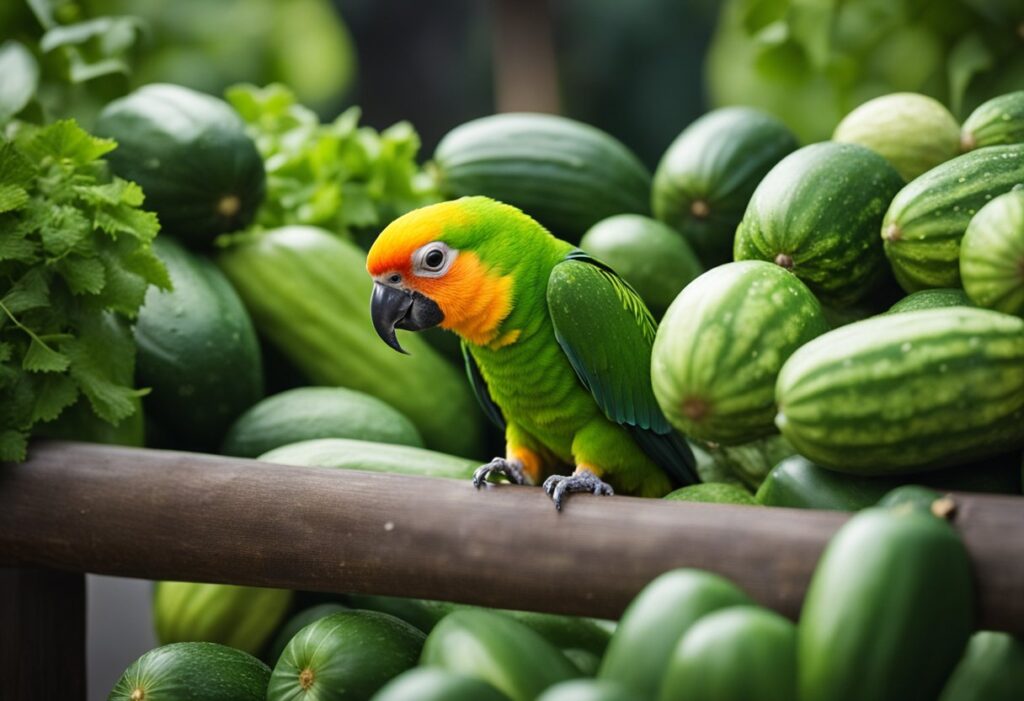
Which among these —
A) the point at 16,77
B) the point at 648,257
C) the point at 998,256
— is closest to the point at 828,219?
the point at 998,256

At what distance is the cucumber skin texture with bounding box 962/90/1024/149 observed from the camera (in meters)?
1.26

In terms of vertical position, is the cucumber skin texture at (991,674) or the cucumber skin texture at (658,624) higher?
the cucumber skin texture at (658,624)

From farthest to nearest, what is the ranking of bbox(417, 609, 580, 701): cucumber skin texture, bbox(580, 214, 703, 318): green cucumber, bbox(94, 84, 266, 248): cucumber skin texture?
bbox(94, 84, 266, 248): cucumber skin texture → bbox(580, 214, 703, 318): green cucumber → bbox(417, 609, 580, 701): cucumber skin texture

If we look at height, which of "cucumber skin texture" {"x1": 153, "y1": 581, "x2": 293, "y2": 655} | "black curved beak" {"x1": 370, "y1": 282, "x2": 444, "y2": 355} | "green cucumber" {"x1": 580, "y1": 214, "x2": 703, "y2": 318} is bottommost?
"cucumber skin texture" {"x1": 153, "y1": 581, "x2": 293, "y2": 655}

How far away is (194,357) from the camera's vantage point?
63.9 inches

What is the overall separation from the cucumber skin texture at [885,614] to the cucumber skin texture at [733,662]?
0.03 metres

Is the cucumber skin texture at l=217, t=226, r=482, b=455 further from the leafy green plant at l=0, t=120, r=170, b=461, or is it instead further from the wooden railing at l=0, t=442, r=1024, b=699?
the wooden railing at l=0, t=442, r=1024, b=699

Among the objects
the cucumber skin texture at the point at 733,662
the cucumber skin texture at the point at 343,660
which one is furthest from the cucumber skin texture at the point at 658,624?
the cucumber skin texture at the point at 343,660

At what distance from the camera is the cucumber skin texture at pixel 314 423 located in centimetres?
160

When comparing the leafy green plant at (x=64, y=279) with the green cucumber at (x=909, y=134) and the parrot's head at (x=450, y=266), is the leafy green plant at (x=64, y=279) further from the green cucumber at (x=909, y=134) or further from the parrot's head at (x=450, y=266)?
the green cucumber at (x=909, y=134)

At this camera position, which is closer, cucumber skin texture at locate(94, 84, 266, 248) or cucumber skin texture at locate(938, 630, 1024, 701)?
cucumber skin texture at locate(938, 630, 1024, 701)

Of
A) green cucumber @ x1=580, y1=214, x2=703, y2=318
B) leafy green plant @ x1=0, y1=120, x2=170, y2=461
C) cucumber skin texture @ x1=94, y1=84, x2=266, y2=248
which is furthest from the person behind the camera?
cucumber skin texture @ x1=94, y1=84, x2=266, y2=248

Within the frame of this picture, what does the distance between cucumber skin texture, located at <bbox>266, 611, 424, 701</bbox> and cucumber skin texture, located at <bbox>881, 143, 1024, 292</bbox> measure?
680 millimetres

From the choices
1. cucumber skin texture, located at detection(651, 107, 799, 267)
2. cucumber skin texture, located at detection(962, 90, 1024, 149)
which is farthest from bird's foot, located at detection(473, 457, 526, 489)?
cucumber skin texture, located at detection(962, 90, 1024, 149)
